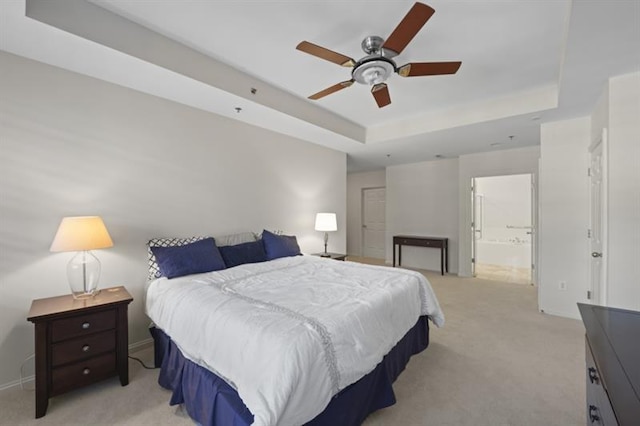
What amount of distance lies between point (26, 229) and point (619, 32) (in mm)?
4440

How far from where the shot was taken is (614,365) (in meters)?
0.90

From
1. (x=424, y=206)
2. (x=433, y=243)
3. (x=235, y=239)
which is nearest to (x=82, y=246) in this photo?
(x=235, y=239)

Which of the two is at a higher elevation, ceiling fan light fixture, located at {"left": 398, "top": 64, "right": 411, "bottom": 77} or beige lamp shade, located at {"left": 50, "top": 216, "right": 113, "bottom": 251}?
ceiling fan light fixture, located at {"left": 398, "top": 64, "right": 411, "bottom": 77}

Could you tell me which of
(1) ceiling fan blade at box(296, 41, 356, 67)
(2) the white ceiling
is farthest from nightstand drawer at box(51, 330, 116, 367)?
(1) ceiling fan blade at box(296, 41, 356, 67)

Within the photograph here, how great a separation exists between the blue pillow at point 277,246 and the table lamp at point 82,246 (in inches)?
64.5

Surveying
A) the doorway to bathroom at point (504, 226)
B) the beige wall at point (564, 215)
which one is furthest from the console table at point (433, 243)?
the beige wall at point (564, 215)

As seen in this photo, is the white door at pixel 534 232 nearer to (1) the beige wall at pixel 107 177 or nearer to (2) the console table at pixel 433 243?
(2) the console table at pixel 433 243

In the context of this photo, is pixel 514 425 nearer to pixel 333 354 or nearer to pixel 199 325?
pixel 333 354

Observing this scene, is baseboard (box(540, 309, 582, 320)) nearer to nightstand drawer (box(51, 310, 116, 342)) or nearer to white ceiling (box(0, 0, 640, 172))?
white ceiling (box(0, 0, 640, 172))

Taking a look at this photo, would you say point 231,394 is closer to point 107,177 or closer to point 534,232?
point 107,177

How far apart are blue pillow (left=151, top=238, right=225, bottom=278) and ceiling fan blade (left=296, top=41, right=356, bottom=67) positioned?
2021 mm

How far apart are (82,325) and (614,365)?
291 centimetres

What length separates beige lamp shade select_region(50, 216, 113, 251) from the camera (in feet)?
6.82

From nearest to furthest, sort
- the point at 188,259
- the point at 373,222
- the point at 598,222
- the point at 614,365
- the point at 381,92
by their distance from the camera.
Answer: the point at 614,365
the point at 381,92
the point at 188,259
the point at 598,222
the point at 373,222
